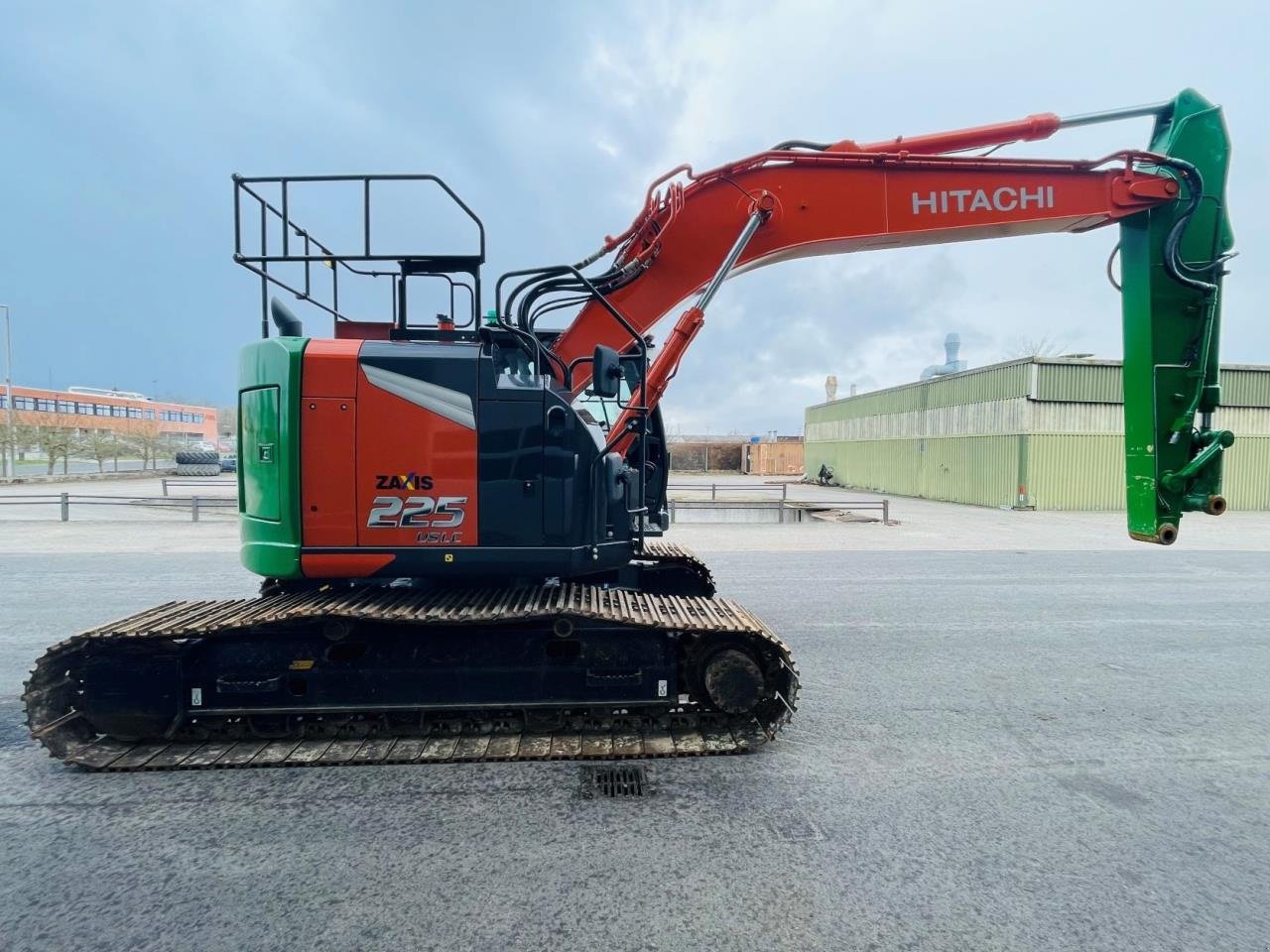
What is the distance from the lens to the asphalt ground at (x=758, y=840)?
2.55 m

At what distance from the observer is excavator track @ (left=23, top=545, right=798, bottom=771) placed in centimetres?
371

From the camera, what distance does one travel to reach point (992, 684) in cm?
524

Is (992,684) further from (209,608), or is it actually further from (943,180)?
(209,608)

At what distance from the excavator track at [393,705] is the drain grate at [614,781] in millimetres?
115

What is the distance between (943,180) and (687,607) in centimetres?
365

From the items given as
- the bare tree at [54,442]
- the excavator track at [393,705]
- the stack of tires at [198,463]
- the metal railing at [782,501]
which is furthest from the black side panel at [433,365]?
the stack of tires at [198,463]

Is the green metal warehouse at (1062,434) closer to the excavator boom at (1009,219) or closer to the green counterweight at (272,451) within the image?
the excavator boom at (1009,219)

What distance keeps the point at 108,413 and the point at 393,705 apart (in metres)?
75.3

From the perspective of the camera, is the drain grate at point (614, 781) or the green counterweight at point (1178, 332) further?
the green counterweight at point (1178, 332)

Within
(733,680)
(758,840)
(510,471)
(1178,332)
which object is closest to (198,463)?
(510,471)

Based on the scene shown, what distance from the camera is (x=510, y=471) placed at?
397 centimetres

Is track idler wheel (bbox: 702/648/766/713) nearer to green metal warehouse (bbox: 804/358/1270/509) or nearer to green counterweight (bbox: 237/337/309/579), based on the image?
green counterweight (bbox: 237/337/309/579)

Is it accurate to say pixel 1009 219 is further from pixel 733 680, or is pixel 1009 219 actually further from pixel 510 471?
pixel 510 471

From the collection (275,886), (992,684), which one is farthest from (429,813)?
(992,684)
